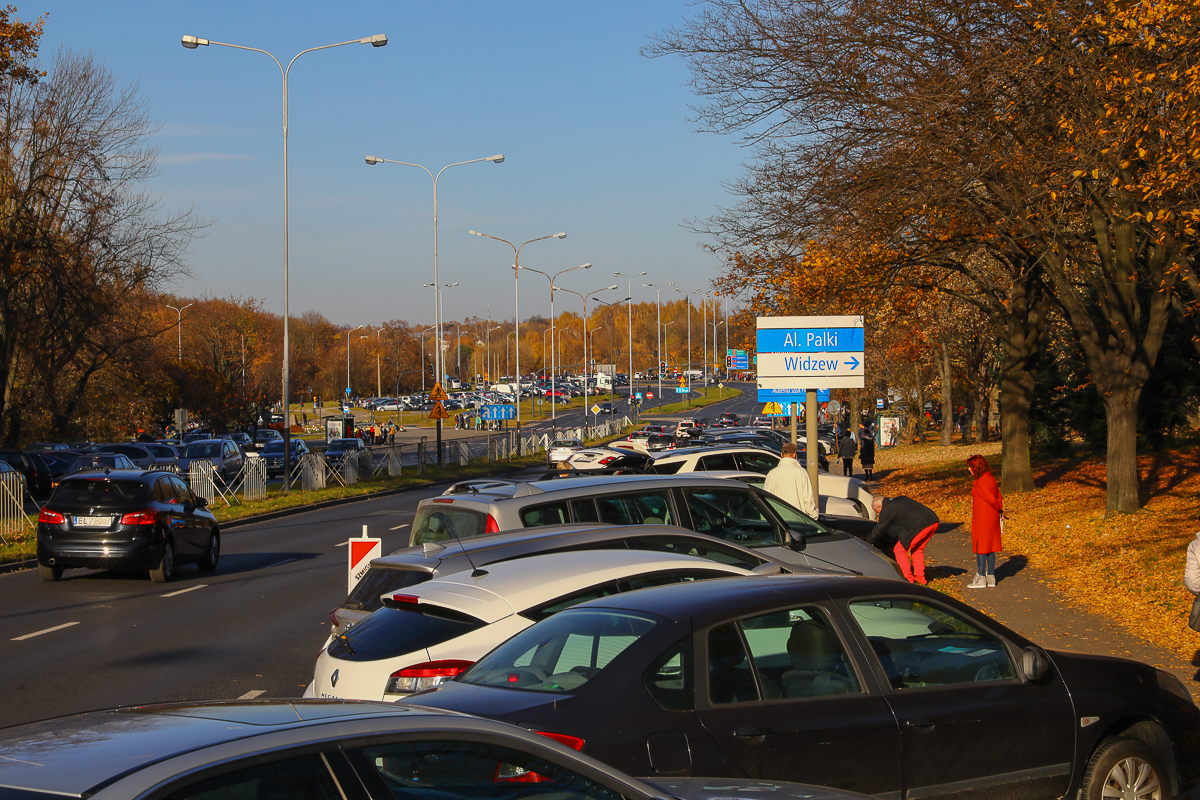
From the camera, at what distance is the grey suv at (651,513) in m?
8.83

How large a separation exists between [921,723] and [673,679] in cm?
129

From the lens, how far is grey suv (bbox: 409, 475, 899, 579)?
8828mm

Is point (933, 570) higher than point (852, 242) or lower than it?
lower

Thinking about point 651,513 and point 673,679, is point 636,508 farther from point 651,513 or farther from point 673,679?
point 673,679

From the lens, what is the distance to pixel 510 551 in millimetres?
Result: 7246

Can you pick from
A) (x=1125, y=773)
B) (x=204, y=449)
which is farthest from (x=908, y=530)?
(x=204, y=449)

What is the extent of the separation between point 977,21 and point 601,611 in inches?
604

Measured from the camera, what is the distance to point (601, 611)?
4.78 meters

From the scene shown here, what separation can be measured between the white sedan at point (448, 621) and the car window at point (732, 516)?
3881 mm

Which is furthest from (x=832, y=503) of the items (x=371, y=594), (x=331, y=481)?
(x=331, y=481)

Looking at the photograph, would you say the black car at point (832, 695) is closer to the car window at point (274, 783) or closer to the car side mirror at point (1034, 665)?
the car side mirror at point (1034, 665)

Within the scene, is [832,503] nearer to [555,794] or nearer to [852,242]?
[852,242]

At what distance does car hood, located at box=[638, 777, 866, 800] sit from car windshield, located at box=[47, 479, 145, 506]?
1380cm

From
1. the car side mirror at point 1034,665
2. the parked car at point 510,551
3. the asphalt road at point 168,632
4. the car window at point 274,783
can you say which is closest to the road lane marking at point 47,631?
the asphalt road at point 168,632
